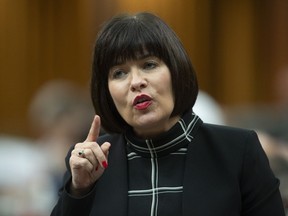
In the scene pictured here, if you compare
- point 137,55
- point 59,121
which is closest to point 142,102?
point 137,55

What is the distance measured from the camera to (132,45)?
197cm

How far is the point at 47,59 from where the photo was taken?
12.9 feet

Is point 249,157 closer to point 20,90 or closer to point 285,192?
point 285,192

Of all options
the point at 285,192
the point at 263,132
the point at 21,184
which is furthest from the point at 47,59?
the point at 285,192

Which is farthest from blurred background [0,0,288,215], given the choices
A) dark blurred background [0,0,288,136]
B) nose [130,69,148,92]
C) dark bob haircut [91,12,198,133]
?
nose [130,69,148,92]

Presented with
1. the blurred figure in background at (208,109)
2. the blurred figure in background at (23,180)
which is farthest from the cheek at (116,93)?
the blurred figure in background at (208,109)

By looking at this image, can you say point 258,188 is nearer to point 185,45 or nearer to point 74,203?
point 74,203

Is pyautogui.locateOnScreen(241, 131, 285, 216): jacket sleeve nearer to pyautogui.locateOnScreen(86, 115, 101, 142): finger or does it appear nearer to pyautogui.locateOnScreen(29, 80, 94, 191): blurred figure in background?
pyautogui.locateOnScreen(86, 115, 101, 142): finger

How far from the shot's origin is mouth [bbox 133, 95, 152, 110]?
6.29 feet

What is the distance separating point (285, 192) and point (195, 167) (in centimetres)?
120

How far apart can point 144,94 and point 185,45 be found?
1.89m

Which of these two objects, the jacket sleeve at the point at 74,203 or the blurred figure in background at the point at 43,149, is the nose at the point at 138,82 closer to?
the jacket sleeve at the point at 74,203

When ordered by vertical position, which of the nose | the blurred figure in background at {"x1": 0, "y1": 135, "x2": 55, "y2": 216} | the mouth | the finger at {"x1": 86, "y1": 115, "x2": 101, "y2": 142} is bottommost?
the blurred figure in background at {"x1": 0, "y1": 135, "x2": 55, "y2": 216}

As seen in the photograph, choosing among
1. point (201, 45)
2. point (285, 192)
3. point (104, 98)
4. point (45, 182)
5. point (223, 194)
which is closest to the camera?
point (223, 194)
